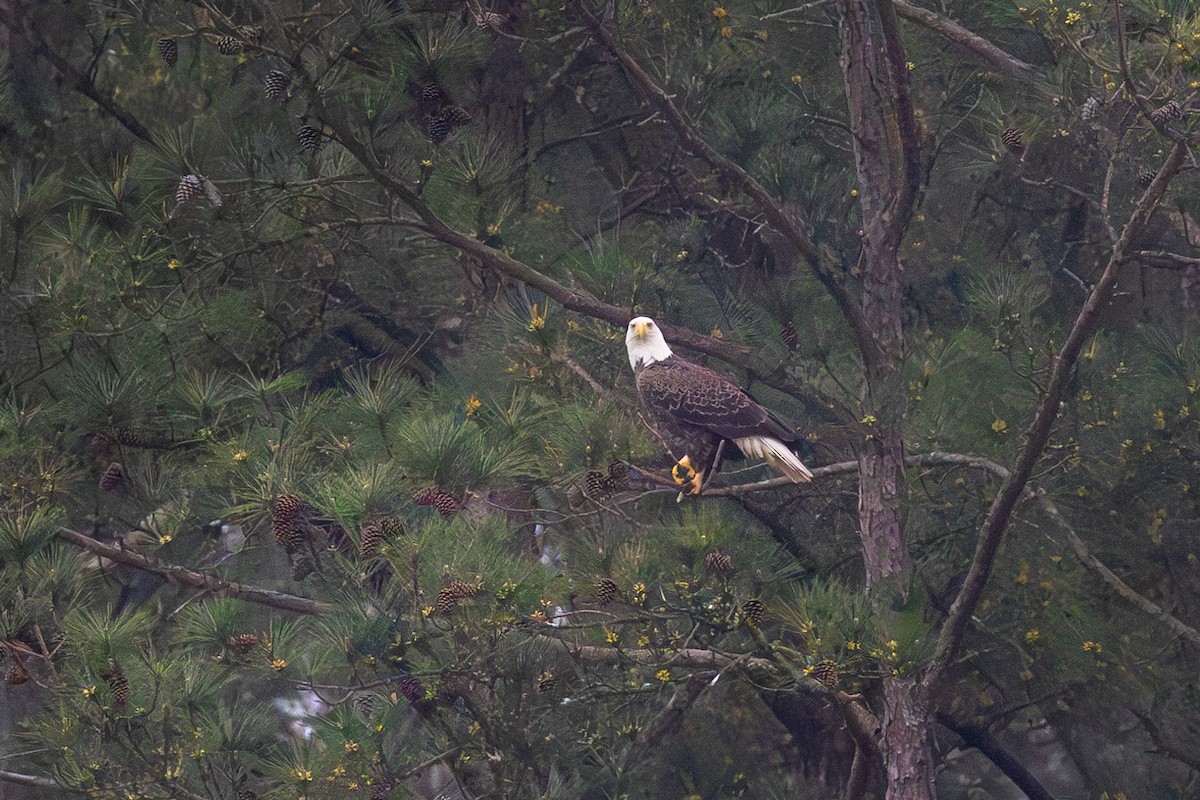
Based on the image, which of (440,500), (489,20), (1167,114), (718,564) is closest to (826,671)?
(718,564)

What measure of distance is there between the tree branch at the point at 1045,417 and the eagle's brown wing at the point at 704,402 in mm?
648

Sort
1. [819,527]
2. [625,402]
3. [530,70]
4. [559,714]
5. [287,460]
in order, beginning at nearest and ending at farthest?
1. [287,460]
2. [559,714]
3. [625,402]
4. [819,527]
5. [530,70]

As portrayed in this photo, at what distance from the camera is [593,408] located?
351 centimetres

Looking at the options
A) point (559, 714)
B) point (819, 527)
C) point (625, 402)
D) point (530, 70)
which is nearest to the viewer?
point (559, 714)

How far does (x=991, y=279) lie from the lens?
393 cm

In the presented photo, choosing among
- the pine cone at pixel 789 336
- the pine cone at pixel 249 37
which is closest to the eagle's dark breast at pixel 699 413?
the pine cone at pixel 789 336

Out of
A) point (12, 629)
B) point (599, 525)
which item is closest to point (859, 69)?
point (599, 525)

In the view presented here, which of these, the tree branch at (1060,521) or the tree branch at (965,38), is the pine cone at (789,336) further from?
the tree branch at (965,38)

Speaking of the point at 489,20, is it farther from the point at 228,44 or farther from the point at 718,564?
the point at 718,564

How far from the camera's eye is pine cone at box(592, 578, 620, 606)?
3227 mm

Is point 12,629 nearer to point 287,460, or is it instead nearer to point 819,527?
point 287,460

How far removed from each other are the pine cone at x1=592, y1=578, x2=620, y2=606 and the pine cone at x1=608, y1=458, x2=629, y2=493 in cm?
24

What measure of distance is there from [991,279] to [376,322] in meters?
2.54

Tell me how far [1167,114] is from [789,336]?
1.38 m
